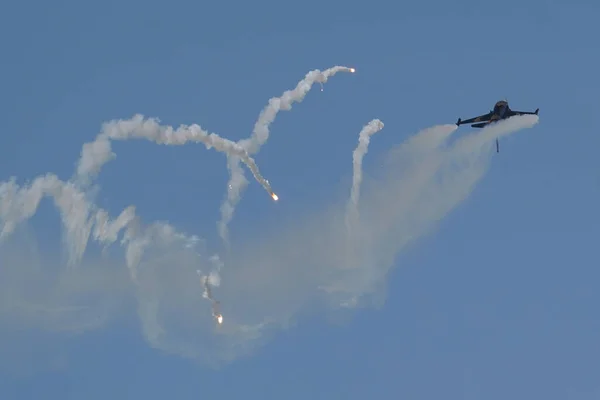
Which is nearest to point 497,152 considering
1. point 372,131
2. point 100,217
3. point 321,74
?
point 372,131

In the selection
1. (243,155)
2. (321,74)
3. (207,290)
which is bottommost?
(207,290)

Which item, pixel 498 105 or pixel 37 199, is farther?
pixel 498 105

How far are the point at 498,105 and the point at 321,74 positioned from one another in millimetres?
26142

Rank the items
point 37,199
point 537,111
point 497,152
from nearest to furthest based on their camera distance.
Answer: point 37,199 → point 497,152 → point 537,111

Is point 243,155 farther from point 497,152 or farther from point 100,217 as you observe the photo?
point 497,152

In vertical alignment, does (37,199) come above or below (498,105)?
below

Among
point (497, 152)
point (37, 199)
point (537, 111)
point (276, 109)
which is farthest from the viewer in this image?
point (537, 111)

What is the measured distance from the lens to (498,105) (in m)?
123

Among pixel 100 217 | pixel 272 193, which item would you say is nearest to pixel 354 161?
pixel 272 193

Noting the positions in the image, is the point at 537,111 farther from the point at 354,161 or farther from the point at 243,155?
the point at 243,155

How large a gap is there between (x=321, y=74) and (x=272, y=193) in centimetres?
1368

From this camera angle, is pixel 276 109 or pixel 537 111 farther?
pixel 537 111

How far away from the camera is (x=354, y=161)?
109125 mm

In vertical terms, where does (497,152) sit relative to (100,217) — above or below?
above
